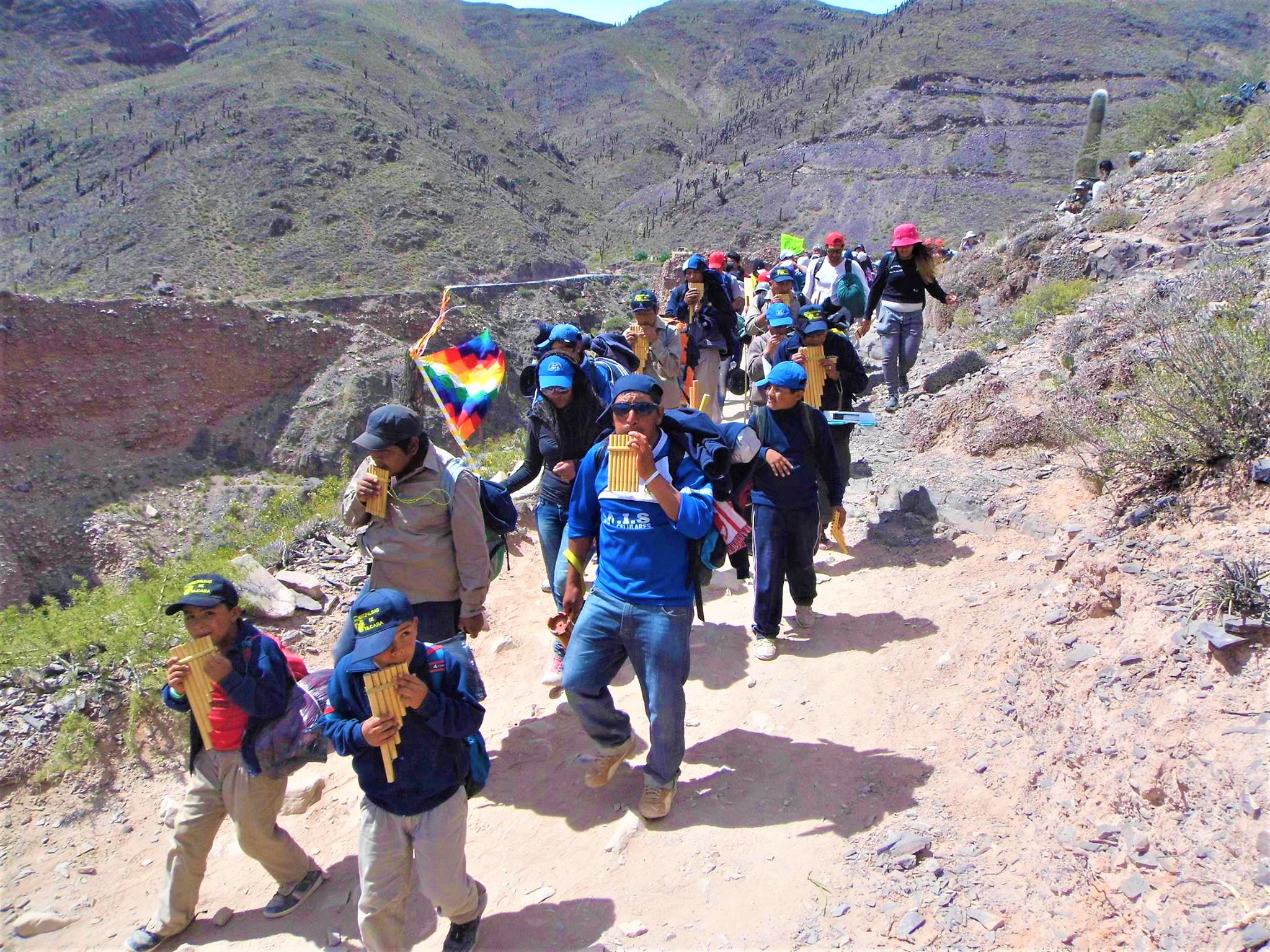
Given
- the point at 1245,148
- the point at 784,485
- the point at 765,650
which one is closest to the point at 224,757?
the point at 765,650

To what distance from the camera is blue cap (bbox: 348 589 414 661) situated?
2701 mm

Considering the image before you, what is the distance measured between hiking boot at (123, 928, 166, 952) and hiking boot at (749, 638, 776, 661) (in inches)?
128

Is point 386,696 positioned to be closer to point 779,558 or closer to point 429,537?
point 429,537

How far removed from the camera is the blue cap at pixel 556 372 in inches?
184

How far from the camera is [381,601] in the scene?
2.76 meters

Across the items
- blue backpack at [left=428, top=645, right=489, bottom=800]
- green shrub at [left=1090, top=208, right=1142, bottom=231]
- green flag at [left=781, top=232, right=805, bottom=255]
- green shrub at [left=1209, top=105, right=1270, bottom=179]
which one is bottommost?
blue backpack at [left=428, top=645, right=489, bottom=800]

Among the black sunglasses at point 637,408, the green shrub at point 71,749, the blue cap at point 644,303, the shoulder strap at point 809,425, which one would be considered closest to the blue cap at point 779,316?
the blue cap at point 644,303

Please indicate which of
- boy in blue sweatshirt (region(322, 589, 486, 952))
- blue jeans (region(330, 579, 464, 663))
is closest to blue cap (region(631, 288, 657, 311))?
blue jeans (region(330, 579, 464, 663))

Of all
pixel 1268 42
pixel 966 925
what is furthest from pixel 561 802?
pixel 1268 42

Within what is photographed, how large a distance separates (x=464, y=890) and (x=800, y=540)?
2762 mm

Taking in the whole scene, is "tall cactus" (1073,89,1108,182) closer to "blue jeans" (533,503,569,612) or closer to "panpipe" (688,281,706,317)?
"panpipe" (688,281,706,317)

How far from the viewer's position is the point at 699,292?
791cm

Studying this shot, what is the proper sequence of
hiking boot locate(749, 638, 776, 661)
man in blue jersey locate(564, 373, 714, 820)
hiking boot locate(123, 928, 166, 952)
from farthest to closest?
hiking boot locate(749, 638, 776, 661) < man in blue jersey locate(564, 373, 714, 820) < hiking boot locate(123, 928, 166, 952)

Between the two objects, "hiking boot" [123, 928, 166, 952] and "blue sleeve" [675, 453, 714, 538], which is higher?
"blue sleeve" [675, 453, 714, 538]
